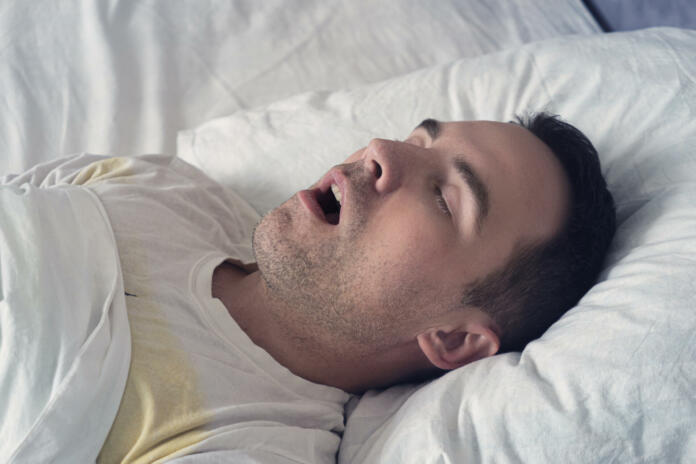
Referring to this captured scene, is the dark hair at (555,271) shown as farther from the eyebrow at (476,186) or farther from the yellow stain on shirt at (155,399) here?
the yellow stain on shirt at (155,399)

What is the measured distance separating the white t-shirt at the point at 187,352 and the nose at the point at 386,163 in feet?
1.05

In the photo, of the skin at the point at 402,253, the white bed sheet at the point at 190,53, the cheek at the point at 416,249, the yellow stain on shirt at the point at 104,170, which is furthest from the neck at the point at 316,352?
the white bed sheet at the point at 190,53

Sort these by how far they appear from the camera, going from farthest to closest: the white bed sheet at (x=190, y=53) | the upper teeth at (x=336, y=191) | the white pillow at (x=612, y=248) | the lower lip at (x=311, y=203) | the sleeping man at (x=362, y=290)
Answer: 1. the white bed sheet at (x=190, y=53)
2. the upper teeth at (x=336, y=191)
3. the lower lip at (x=311, y=203)
4. the sleeping man at (x=362, y=290)
5. the white pillow at (x=612, y=248)

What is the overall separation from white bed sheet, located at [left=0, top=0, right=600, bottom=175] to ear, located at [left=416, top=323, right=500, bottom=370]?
2.50 feet

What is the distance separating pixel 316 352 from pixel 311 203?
0.23 metres

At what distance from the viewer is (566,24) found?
61.3 inches

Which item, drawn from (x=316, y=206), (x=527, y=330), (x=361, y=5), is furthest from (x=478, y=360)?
(x=361, y=5)

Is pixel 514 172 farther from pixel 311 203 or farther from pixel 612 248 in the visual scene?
pixel 311 203

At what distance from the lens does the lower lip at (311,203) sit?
97cm

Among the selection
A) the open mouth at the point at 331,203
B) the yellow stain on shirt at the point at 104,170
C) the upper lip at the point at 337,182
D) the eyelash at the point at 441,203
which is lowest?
A: the open mouth at the point at 331,203

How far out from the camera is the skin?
2.92 ft

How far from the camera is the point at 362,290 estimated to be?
91cm

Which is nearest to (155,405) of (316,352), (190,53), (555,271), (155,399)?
(155,399)

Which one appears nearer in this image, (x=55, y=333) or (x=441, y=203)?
(x=55, y=333)
